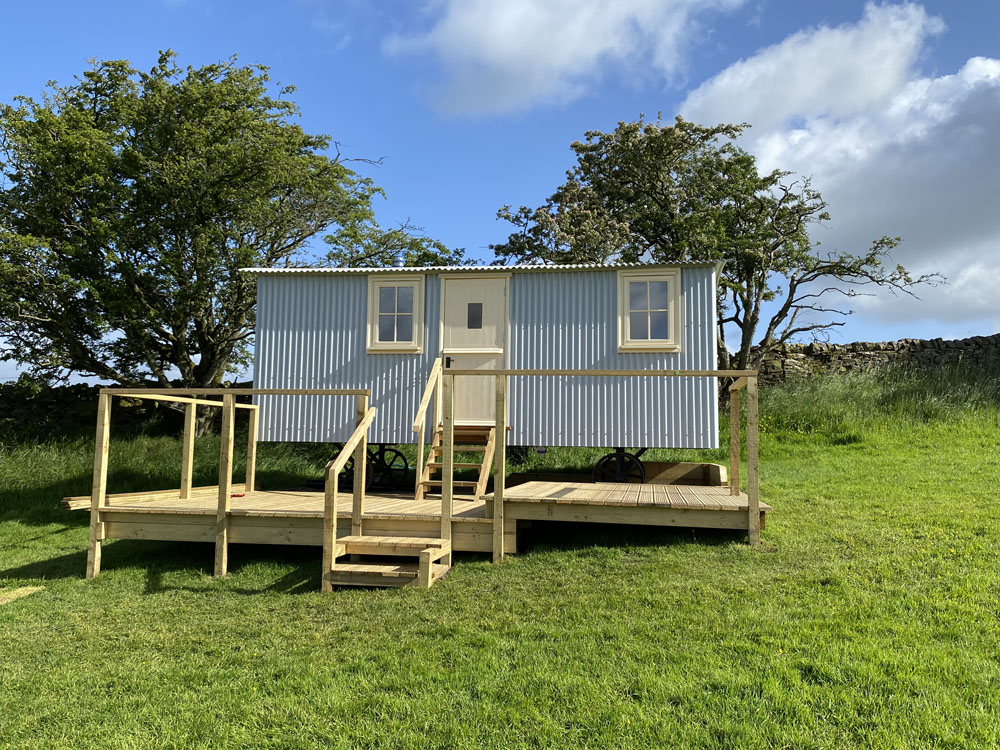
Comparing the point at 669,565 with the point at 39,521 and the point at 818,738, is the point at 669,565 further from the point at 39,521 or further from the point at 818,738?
the point at 39,521

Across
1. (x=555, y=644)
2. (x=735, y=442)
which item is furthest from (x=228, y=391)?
(x=735, y=442)

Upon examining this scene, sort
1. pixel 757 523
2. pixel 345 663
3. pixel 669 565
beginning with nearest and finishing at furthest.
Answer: pixel 345 663 < pixel 669 565 < pixel 757 523

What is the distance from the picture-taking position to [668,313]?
916cm

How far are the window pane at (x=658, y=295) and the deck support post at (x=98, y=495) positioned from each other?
630cm

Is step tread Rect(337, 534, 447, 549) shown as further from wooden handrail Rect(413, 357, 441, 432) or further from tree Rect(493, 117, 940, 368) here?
tree Rect(493, 117, 940, 368)

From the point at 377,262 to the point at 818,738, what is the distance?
47.5ft

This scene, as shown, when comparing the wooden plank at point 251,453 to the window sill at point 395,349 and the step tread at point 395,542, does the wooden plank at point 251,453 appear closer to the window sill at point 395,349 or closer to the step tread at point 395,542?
the window sill at point 395,349

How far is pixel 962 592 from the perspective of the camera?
487cm

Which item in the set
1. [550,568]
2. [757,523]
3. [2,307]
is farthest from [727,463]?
[2,307]

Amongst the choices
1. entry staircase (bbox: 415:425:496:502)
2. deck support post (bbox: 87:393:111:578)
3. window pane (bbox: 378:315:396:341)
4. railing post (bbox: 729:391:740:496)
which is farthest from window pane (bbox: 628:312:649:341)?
deck support post (bbox: 87:393:111:578)

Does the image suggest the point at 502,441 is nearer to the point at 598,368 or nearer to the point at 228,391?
the point at 228,391

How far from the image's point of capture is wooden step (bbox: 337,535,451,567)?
6.03 meters

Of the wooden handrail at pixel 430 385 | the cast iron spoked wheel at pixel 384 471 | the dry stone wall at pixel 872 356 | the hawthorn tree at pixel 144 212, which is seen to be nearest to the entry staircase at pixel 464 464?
the wooden handrail at pixel 430 385

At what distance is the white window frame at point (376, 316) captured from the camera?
9.48m
